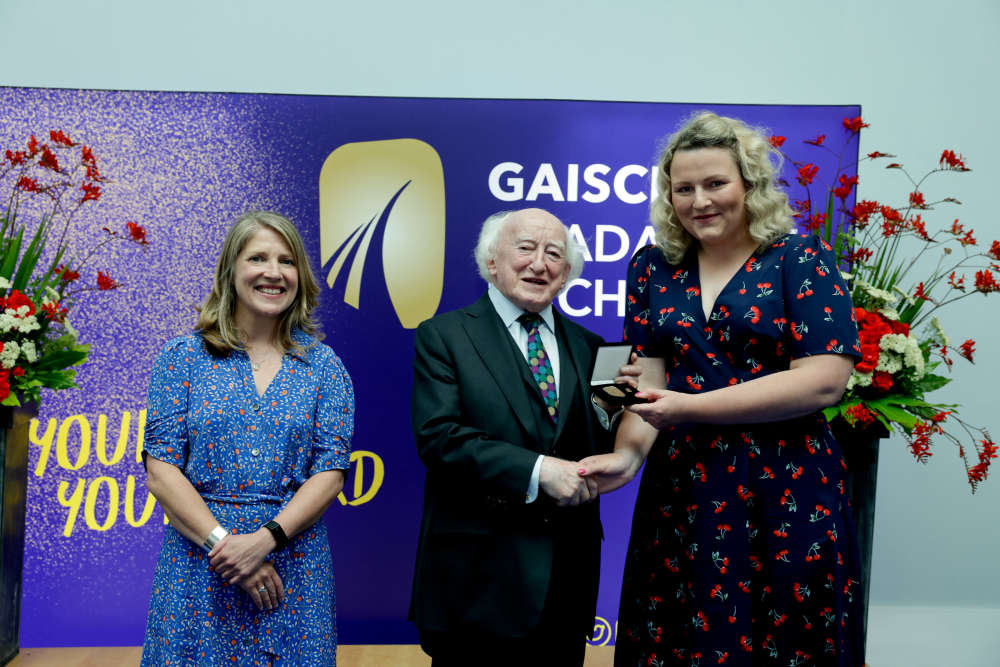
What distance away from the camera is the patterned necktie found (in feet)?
→ 6.04

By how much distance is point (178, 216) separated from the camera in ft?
10.3

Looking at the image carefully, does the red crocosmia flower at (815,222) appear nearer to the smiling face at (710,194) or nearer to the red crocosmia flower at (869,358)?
the red crocosmia flower at (869,358)

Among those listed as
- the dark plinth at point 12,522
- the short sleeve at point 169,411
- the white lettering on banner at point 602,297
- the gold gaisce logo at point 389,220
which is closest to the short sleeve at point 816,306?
the short sleeve at point 169,411

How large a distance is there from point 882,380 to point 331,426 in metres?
1.71

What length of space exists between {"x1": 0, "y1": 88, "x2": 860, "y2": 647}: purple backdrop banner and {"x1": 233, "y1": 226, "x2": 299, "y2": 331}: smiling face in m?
1.15

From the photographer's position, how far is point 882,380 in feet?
8.13

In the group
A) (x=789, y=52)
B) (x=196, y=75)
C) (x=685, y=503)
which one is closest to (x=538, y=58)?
(x=789, y=52)

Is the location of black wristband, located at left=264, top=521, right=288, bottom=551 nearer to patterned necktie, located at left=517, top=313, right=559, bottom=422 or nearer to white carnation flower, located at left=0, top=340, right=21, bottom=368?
patterned necktie, located at left=517, top=313, right=559, bottom=422

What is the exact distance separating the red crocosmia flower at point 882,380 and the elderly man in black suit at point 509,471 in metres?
1.08

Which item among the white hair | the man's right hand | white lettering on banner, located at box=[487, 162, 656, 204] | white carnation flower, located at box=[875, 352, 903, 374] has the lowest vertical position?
the man's right hand

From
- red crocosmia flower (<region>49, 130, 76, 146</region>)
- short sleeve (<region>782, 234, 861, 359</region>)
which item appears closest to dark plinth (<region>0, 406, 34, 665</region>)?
red crocosmia flower (<region>49, 130, 76, 146</region>)

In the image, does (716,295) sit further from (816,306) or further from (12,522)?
(12,522)

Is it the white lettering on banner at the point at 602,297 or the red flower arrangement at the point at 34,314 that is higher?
the white lettering on banner at the point at 602,297

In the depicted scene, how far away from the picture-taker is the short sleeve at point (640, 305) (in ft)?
6.00
